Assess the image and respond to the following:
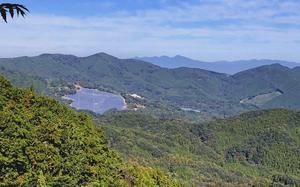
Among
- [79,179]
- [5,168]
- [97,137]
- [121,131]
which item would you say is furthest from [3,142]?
[121,131]

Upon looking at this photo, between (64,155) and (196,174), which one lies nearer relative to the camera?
(64,155)

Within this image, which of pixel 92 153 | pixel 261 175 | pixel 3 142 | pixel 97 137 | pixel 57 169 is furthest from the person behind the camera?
pixel 261 175

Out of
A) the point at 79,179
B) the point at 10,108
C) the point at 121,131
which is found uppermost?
the point at 10,108

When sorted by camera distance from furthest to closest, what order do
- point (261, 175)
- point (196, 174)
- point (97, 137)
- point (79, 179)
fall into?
point (261, 175)
point (196, 174)
point (97, 137)
point (79, 179)

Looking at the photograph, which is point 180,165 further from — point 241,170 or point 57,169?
point 57,169

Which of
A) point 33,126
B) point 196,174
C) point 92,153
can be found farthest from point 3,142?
point 196,174

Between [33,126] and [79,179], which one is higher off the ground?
[33,126]
